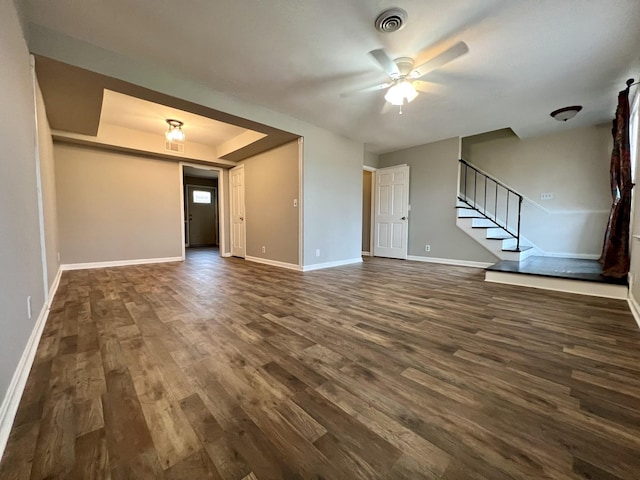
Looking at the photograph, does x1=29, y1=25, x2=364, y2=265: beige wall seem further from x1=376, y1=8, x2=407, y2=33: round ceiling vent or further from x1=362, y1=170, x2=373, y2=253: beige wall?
x1=376, y1=8, x2=407, y2=33: round ceiling vent

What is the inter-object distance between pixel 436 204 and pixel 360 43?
393 cm

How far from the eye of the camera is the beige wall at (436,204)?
5246mm

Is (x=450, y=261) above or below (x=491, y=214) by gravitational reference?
below

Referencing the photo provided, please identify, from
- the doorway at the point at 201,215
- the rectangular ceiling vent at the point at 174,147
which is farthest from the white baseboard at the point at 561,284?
the doorway at the point at 201,215

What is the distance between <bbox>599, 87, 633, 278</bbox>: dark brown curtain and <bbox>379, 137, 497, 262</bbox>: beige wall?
1.65m

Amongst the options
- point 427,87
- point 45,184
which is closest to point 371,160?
point 427,87

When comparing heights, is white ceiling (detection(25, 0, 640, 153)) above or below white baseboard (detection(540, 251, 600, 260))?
above

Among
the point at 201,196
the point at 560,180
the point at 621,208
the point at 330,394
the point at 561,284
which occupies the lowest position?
the point at 330,394

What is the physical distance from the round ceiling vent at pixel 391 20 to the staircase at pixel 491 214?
3882 millimetres

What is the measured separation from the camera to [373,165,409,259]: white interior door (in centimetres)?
598

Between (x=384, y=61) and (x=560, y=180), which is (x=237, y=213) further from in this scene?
(x=560, y=180)

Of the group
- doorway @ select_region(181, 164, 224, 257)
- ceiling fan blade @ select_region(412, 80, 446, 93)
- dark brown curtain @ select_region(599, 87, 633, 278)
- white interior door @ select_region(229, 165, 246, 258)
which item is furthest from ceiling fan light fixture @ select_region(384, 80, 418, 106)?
doorway @ select_region(181, 164, 224, 257)

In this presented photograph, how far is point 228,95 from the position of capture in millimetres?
3414

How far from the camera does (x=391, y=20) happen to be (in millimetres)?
2135
